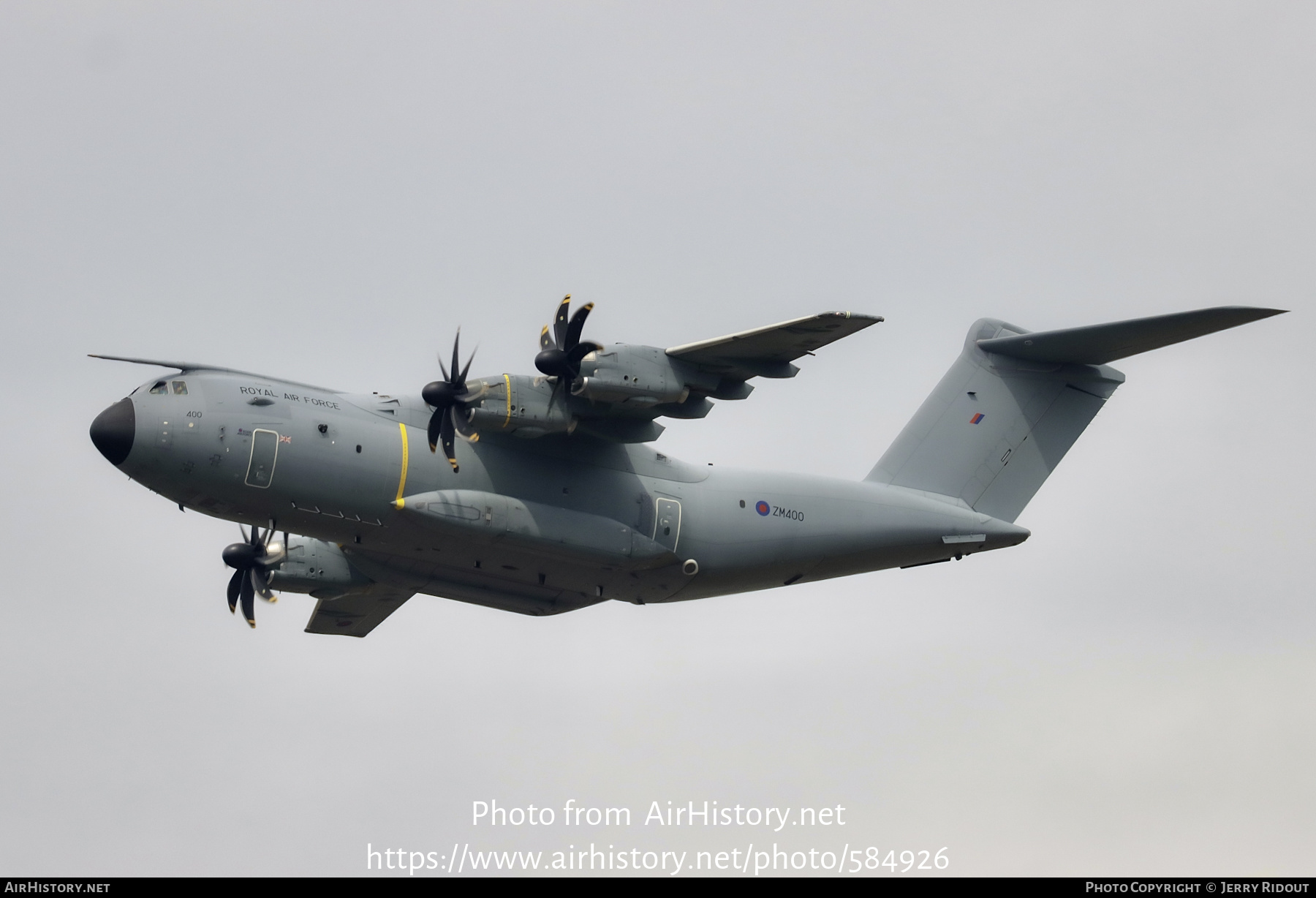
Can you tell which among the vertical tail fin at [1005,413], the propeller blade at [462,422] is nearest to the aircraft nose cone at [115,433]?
the propeller blade at [462,422]

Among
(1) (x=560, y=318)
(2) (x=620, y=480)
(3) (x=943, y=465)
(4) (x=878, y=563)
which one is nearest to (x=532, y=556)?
(2) (x=620, y=480)

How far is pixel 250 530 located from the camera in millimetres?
19984

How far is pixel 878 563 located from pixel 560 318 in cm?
529

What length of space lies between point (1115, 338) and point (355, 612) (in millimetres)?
10571

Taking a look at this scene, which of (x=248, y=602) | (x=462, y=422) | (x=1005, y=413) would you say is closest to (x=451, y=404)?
(x=462, y=422)

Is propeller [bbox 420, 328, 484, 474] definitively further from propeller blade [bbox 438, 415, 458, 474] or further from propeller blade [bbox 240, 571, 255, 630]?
propeller blade [bbox 240, 571, 255, 630]

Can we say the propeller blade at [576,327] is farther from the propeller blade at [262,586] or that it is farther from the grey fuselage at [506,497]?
the propeller blade at [262,586]

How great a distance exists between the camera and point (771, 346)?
16.6m

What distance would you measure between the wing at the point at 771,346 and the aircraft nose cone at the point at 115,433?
560 cm

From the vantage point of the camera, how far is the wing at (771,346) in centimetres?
1617

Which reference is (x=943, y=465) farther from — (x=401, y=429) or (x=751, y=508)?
(x=401, y=429)

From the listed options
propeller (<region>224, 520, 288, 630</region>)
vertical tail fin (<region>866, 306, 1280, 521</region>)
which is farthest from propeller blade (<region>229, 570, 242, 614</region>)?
vertical tail fin (<region>866, 306, 1280, 521</region>)

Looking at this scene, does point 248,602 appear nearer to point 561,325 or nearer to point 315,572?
point 315,572

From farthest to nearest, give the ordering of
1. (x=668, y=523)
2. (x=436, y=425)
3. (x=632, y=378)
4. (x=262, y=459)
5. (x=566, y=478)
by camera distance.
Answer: (x=668, y=523), (x=566, y=478), (x=632, y=378), (x=436, y=425), (x=262, y=459)
